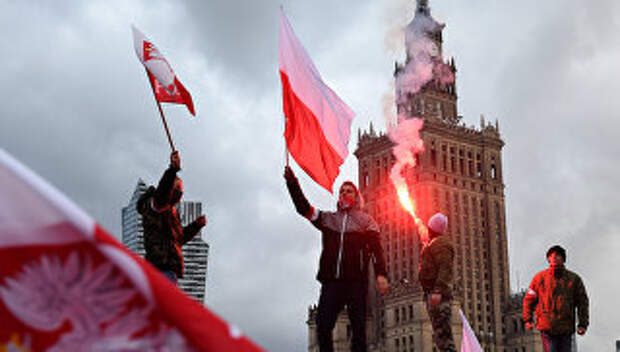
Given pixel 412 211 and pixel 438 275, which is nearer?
pixel 438 275

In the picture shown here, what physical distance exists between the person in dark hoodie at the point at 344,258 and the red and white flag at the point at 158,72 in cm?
252

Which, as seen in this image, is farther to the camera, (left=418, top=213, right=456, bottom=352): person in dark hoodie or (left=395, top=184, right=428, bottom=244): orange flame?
(left=395, top=184, right=428, bottom=244): orange flame

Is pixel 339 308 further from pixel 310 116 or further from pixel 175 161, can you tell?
pixel 310 116

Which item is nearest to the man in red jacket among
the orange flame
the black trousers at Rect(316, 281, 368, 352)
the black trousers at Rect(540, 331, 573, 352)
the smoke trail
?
the black trousers at Rect(540, 331, 573, 352)

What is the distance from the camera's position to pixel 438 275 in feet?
34.4

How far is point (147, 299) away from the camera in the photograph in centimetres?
271

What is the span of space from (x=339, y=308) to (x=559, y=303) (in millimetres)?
3830

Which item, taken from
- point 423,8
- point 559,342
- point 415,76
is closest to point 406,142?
point 415,76

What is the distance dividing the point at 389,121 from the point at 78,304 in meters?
96.3

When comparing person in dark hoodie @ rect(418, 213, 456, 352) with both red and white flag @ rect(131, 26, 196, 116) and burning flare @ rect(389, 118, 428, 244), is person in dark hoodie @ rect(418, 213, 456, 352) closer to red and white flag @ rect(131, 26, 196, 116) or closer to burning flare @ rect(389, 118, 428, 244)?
red and white flag @ rect(131, 26, 196, 116)

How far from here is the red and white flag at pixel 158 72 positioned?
10.8 metres

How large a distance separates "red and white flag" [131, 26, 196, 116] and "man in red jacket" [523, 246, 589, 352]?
499 cm

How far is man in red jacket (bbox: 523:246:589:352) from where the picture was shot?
453 inches

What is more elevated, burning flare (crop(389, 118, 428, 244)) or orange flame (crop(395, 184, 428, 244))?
burning flare (crop(389, 118, 428, 244))
